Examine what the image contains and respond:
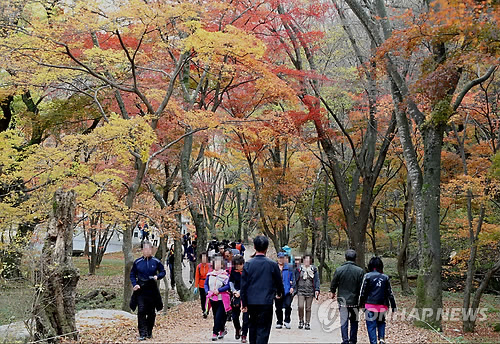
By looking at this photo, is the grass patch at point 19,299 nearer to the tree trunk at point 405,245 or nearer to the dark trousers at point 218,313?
the dark trousers at point 218,313

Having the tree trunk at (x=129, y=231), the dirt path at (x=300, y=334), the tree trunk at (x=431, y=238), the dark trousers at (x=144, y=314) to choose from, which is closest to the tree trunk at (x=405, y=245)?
the tree trunk at (x=431, y=238)

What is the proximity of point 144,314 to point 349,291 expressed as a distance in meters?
3.46

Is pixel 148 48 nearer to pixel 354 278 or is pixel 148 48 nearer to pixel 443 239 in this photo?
pixel 354 278

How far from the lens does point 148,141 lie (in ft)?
37.1

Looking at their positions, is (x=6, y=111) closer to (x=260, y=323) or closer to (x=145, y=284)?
(x=145, y=284)

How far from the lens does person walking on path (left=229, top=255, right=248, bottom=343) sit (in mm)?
7879

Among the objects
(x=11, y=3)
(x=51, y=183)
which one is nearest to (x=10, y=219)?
(x=51, y=183)

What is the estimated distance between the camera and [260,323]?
5.79 meters

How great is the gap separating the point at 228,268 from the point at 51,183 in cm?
506

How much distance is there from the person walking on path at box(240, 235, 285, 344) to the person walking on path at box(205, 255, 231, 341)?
2002mm

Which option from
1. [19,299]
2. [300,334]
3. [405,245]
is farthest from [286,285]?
[405,245]

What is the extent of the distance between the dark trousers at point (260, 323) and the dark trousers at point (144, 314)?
2.51 m

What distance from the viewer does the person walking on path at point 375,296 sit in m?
6.96

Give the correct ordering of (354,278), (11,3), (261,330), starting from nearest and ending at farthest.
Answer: (261,330) → (354,278) → (11,3)
